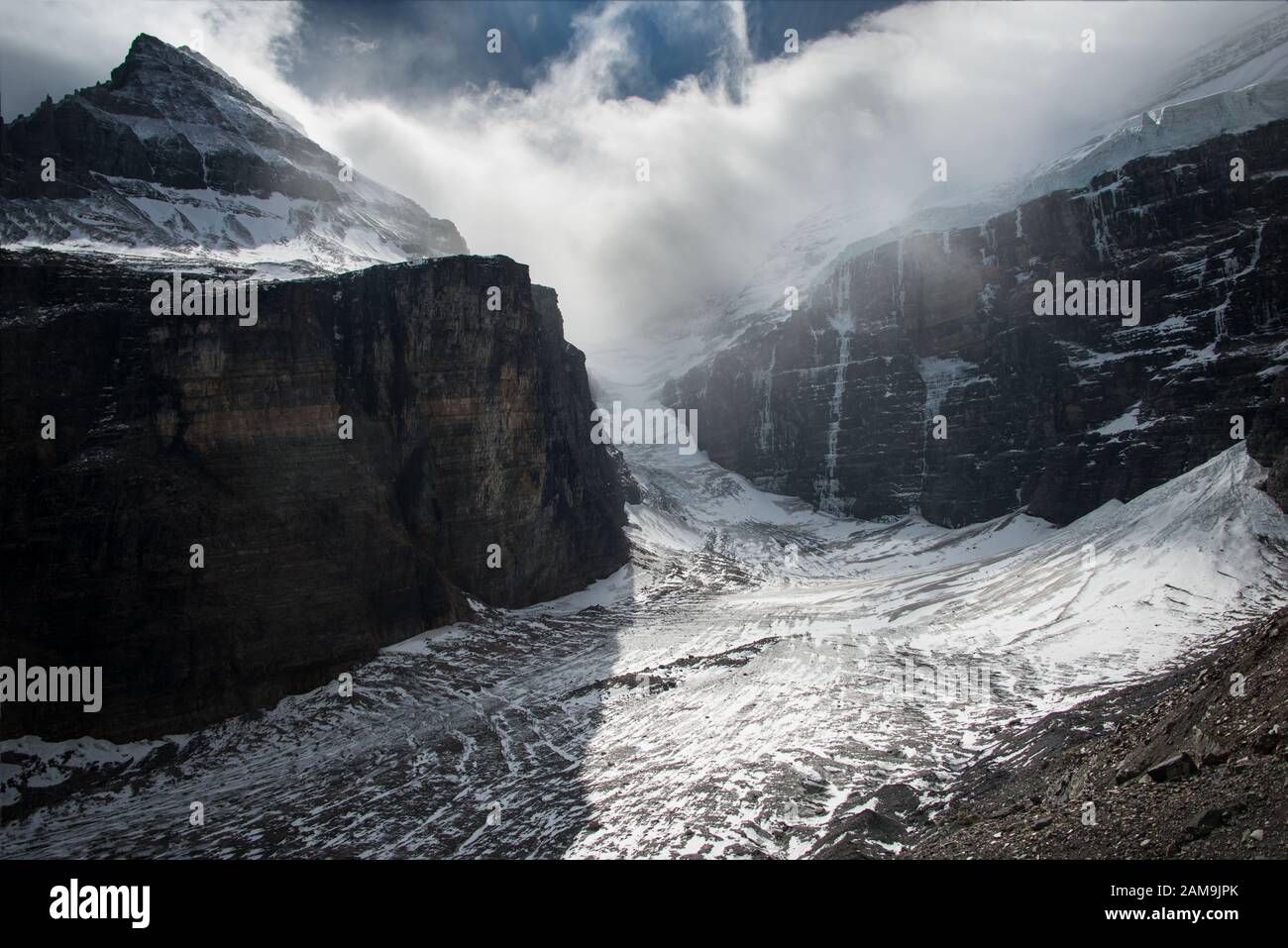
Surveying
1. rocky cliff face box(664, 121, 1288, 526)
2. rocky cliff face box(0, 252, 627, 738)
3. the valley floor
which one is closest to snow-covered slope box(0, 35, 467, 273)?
rocky cliff face box(0, 252, 627, 738)

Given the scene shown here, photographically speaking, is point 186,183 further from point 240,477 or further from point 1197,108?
point 1197,108

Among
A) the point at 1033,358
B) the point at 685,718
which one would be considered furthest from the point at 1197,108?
the point at 685,718

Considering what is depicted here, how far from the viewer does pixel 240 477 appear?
60.8 m

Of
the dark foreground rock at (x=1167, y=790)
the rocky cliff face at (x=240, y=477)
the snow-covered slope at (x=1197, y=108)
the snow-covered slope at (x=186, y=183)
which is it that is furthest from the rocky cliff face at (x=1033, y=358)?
the snow-covered slope at (x=186, y=183)

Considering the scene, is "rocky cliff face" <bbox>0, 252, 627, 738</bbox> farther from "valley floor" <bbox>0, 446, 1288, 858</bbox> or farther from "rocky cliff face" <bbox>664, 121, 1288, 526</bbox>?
"rocky cliff face" <bbox>664, 121, 1288, 526</bbox>

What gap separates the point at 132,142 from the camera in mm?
97188

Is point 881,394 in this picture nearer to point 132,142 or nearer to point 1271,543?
point 1271,543

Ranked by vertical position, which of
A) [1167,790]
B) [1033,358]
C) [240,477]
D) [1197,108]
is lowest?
[1167,790]

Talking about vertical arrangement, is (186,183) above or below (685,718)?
above

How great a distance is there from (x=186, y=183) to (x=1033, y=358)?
131 metres

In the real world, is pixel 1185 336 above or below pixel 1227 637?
above
